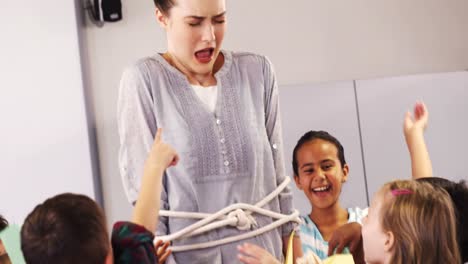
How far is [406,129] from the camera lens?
6.59ft

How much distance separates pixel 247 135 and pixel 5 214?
1.60 m

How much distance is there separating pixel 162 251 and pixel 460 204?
1.95 feet

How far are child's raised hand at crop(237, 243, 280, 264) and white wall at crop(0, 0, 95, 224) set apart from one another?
155 centimetres

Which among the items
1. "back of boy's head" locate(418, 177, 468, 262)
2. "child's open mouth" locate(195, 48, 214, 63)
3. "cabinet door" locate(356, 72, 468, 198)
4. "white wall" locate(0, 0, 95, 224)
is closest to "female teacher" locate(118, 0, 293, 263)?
"child's open mouth" locate(195, 48, 214, 63)

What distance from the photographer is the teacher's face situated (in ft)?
5.29

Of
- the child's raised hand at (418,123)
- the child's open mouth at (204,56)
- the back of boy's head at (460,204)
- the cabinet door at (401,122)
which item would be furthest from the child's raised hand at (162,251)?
the cabinet door at (401,122)

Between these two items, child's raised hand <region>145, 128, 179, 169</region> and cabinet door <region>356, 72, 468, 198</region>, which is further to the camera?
cabinet door <region>356, 72, 468, 198</region>

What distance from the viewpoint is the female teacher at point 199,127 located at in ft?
5.21

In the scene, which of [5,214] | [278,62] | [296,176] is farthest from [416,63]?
[5,214]

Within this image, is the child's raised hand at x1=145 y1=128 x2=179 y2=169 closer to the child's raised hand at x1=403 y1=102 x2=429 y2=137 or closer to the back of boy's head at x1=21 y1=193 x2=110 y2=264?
the back of boy's head at x1=21 y1=193 x2=110 y2=264

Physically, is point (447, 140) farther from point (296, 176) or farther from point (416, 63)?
point (296, 176)

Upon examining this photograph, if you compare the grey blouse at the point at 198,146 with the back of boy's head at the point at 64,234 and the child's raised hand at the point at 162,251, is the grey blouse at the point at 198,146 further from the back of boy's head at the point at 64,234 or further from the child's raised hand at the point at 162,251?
the back of boy's head at the point at 64,234

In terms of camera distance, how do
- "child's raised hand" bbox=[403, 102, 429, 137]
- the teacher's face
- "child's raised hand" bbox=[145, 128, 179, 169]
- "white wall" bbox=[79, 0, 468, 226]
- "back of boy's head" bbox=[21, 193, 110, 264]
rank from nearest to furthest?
"back of boy's head" bbox=[21, 193, 110, 264], "child's raised hand" bbox=[145, 128, 179, 169], the teacher's face, "child's raised hand" bbox=[403, 102, 429, 137], "white wall" bbox=[79, 0, 468, 226]

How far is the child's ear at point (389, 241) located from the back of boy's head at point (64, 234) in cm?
55
